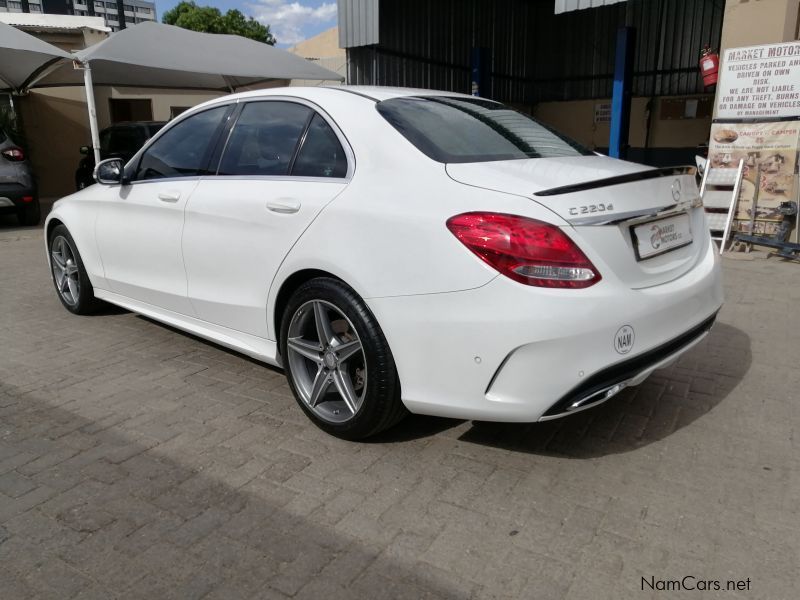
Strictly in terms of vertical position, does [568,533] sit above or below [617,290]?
below

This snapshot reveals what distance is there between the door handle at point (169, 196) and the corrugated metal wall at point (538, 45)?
8794 millimetres

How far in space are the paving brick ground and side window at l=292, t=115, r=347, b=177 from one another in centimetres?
128

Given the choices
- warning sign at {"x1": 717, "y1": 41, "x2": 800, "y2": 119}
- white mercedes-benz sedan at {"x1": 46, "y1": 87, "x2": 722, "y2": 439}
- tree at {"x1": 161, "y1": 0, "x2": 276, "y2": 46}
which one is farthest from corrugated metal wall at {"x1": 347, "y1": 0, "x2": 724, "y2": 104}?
tree at {"x1": 161, "y1": 0, "x2": 276, "y2": 46}

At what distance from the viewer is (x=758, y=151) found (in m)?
8.09

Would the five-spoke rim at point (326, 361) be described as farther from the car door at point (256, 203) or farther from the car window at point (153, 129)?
the car window at point (153, 129)

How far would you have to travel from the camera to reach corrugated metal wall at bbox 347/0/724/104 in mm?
13305

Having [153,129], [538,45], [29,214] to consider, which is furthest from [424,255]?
[538,45]

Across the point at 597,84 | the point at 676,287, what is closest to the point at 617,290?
the point at 676,287

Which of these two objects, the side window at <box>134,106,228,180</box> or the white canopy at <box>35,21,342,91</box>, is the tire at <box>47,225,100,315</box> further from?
the white canopy at <box>35,21,342,91</box>

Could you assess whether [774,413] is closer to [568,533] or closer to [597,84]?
[568,533]

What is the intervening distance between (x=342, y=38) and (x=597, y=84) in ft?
33.6

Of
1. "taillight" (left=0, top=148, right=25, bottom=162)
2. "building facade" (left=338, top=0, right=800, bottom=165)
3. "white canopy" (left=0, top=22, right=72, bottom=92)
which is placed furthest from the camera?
"building facade" (left=338, top=0, right=800, bottom=165)

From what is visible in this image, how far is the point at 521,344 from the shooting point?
2.38m

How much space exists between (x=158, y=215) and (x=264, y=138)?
3.22ft
